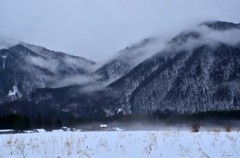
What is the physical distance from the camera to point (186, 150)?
6055mm

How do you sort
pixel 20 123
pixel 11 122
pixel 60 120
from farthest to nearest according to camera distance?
pixel 60 120
pixel 11 122
pixel 20 123

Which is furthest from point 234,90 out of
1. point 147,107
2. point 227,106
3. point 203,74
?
point 147,107

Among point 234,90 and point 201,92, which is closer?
point 234,90

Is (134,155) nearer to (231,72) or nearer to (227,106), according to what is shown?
(227,106)

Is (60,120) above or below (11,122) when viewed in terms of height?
above

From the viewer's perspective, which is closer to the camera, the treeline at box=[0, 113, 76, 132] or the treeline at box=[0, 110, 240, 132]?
the treeline at box=[0, 113, 76, 132]

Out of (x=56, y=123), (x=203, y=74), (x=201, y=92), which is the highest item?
(x=203, y=74)

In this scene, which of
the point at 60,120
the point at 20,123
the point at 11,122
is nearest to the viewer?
the point at 20,123

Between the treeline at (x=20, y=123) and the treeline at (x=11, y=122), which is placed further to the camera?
the treeline at (x=11, y=122)

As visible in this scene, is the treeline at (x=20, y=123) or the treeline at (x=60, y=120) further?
the treeline at (x=60, y=120)

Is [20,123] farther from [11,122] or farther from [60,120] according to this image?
[60,120]

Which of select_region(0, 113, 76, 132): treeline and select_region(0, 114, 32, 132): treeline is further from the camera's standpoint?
select_region(0, 114, 32, 132): treeline

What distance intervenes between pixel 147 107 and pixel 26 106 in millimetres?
83762

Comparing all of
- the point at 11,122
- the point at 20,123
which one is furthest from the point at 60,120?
the point at 20,123
